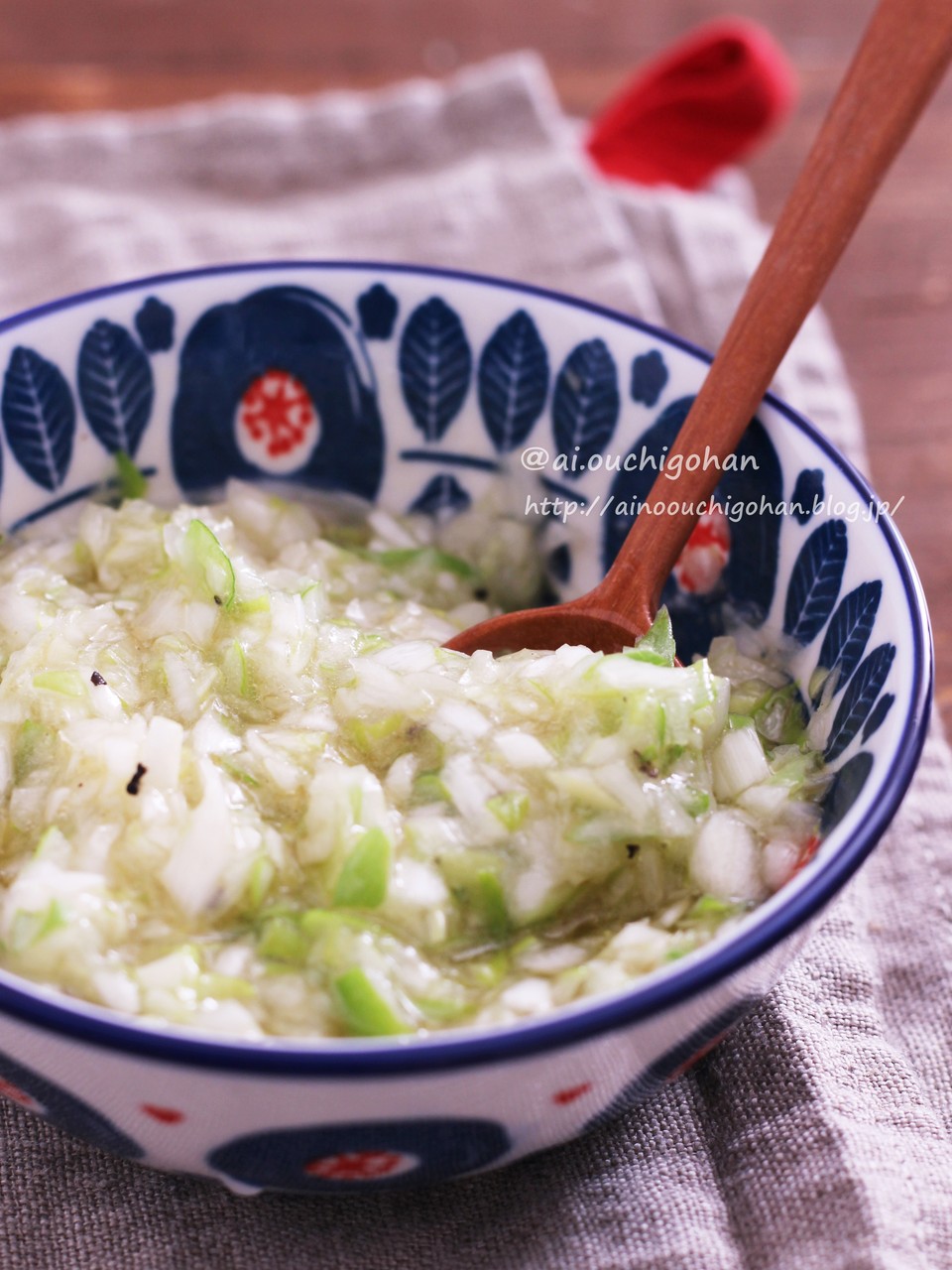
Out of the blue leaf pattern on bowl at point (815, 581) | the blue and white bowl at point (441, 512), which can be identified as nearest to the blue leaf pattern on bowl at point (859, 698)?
the blue and white bowl at point (441, 512)

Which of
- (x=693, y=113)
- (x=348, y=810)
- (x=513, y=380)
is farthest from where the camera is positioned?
(x=693, y=113)

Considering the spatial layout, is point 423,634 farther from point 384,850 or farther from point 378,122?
point 378,122

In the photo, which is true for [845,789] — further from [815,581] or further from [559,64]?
[559,64]

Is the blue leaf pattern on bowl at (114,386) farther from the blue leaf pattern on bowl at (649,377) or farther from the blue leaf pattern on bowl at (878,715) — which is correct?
the blue leaf pattern on bowl at (878,715)

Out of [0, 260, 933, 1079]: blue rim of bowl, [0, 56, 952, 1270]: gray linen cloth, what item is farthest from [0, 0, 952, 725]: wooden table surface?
[0, 260, 933, 1079]: blue rim of bowl

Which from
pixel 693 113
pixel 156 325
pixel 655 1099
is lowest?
pixel 655 1099

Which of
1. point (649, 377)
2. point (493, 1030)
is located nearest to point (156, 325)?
point (649, 377)

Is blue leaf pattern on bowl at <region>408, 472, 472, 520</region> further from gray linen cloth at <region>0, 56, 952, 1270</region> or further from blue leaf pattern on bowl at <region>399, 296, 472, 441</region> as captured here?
gray linen cloth at <region>0, 56, 952, 1270</region>
